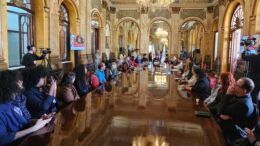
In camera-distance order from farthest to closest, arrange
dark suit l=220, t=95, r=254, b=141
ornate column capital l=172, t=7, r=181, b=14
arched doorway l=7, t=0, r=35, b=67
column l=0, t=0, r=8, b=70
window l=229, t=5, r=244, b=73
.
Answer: ornate column capital l=172, t=7, r=181, b=14 < window l=229, t=5, r=244, b=73 < arched doorway l=7, t=0, r=35, b=67 < column l=0, t=0, r=8, b=70 < dark suit l=220, t=95, r=254, b=141

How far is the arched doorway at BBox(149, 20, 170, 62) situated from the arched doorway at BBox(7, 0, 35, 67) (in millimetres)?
8729

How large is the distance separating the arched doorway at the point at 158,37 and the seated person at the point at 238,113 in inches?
470

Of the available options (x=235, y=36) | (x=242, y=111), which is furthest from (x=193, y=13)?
(x=242, y=111)

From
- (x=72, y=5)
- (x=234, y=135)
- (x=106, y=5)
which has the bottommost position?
(x=234, y=135)

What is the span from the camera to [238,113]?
239cm

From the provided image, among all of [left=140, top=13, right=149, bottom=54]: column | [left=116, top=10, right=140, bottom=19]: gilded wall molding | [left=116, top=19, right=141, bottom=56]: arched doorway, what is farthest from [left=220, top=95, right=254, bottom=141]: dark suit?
[left=116, top=19, right=141, bottom=56]: arched doorway

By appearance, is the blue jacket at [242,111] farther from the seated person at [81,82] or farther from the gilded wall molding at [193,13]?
the gilded wall molding at [193,13]

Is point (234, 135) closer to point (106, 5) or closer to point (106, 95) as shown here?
point (106, 95)

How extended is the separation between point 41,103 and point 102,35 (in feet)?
34.6

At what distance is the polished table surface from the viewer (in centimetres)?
179

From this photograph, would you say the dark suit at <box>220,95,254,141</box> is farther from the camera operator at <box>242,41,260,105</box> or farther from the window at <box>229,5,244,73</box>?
the window at <box>229,5,244,73</box>

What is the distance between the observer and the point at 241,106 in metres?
2.38

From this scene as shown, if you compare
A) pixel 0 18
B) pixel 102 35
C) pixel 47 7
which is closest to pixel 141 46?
pixel 102 35

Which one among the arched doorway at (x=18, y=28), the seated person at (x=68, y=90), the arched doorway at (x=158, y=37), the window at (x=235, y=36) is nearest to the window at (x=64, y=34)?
the arched doorway at (x=18, y=28)
